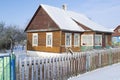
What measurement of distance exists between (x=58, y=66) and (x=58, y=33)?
18776 millimetres

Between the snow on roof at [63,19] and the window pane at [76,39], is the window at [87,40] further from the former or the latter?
the window pane at [76,39]

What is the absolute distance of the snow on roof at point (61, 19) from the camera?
29.0m

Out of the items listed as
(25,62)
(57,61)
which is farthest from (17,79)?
(57,61)

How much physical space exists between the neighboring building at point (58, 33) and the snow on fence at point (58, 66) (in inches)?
560

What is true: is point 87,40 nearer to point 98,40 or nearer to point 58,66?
point 98,40

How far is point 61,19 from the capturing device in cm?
3094

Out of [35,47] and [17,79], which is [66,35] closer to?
[35,47]

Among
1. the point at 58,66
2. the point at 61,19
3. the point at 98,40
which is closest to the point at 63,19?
the point at 61,19

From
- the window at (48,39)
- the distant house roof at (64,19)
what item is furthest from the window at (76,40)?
the window at (48,39)

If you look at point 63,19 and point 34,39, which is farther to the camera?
point 34,39

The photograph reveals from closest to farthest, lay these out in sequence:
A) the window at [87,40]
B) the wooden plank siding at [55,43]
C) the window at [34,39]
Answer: the wooden plank siding at [55,43], the window at [34,39], the window at [87,40]

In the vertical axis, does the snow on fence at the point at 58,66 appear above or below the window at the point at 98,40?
below

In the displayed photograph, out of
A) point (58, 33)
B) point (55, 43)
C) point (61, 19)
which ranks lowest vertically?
point (55, 43)

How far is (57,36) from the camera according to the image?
27922 millimetres
